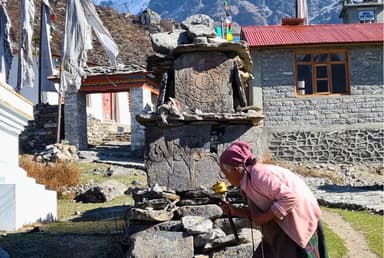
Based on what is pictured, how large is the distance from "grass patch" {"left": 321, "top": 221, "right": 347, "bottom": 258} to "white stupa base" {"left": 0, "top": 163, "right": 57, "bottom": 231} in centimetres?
446

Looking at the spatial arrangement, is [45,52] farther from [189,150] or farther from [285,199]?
[285,199]

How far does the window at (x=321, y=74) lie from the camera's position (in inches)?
811

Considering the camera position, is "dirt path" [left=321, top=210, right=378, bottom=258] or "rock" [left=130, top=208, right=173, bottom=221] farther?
"dirt path" [left=321, top=210, right=378, bottom=258]

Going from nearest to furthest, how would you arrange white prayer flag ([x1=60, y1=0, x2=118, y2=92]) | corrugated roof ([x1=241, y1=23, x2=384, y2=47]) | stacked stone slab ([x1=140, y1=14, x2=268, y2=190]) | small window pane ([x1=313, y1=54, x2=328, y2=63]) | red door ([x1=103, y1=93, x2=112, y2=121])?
stacked stone slab ([x1=140, y1=14, x2=268, y2=190]), white prayer flag ([x1=60, y1=0, x2=118, y2=92]), corrugated roof ([x1=241, y1=23, x2=384, y2=47]), small window pane ([x1=313, y1=54, x2=328, y2=63]), red door ([x1=103, y1=93, x2=112, y2=121])

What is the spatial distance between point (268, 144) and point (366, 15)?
1638 centimetres

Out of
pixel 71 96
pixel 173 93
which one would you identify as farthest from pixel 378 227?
pixel 71 96

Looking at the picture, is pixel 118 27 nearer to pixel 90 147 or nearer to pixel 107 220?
pixel 90 147

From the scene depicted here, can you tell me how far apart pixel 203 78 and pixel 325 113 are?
13806mm

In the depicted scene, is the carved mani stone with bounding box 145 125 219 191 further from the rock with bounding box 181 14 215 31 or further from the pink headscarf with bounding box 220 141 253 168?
the pink headscarf with bounding box 220 141 253 168

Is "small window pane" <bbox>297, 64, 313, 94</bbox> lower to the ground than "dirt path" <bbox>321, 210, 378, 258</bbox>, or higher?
higher

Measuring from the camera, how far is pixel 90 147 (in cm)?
2295

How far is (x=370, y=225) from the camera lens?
9.88 metres

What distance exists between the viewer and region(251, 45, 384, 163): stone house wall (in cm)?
2028

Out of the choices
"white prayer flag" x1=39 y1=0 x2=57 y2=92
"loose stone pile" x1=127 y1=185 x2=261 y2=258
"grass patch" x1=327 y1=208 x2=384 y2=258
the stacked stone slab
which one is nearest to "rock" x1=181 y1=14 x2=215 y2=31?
the stacked stone slab
